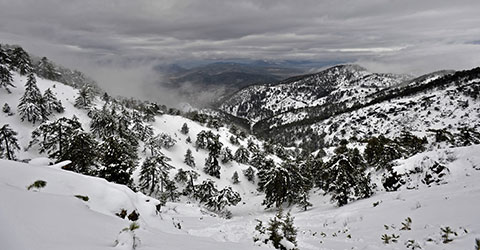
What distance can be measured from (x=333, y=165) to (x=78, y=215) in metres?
22.6

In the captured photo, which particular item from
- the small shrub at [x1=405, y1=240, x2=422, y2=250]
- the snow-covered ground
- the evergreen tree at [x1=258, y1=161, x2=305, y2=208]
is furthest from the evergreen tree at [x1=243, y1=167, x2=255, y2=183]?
the small shrub at [x1=405, y1=240, x2=422, y2=250]

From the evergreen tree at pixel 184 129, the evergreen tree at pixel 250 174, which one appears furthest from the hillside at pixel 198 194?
the evergreen tree at pixel 184 129

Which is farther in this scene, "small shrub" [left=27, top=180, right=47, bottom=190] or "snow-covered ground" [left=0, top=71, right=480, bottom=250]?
"small shrub" [left=27, top=180, right=47, bottom=190]

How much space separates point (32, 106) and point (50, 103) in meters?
6.45

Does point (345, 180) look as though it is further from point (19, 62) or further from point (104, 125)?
point (19, 62)

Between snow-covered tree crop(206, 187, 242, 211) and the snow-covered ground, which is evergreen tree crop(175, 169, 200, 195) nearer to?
snow-covered tree crop(206, 187, 242, 211)

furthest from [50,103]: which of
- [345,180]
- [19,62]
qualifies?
[345,180]

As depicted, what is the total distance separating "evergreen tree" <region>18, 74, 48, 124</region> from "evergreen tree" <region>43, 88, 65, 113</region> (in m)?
2.16

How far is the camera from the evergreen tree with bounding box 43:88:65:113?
50.9m

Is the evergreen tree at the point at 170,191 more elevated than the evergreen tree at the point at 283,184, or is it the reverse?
the evergreen tree at the point at 283,184

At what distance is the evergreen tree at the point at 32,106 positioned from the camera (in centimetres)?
4567

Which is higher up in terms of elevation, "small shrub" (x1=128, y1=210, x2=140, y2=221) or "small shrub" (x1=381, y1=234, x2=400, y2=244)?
"small shrub" (x1=128, y1=210, x2=140, y2=221)

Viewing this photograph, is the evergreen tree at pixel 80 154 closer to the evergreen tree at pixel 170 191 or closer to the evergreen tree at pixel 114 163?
the evergreen tree at pixel 114 163

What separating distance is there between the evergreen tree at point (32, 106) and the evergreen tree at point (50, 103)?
216 centimetres
